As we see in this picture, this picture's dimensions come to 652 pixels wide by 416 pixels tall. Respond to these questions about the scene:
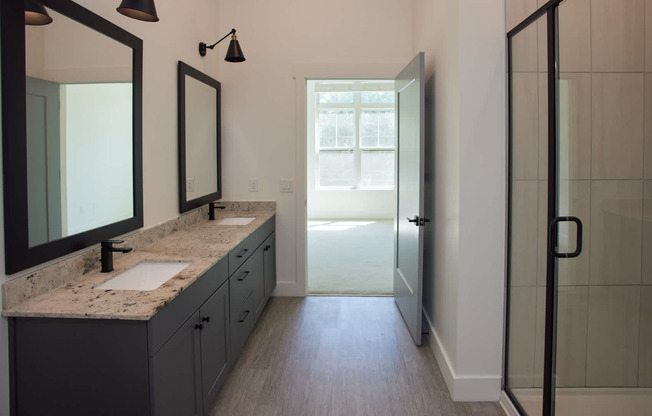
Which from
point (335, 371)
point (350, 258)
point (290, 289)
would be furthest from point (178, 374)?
point (350, 258)

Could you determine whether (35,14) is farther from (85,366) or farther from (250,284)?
(250,284)

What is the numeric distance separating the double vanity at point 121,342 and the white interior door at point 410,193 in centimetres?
145

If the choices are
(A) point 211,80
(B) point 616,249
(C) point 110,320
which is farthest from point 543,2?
(A) point 211,80

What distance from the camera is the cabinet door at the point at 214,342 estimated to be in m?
2.17

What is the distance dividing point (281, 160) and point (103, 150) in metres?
2.18

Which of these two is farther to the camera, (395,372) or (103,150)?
(395,372)

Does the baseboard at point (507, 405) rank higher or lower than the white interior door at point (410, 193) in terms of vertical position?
lower

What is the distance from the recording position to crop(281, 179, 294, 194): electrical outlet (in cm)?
427

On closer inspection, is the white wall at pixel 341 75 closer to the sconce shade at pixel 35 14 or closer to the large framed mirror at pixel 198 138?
the large framed mirror at pixel 198 138

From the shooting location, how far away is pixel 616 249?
1594mm

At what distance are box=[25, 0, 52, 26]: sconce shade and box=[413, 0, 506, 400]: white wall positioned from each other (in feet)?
5.97

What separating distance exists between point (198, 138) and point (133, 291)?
2008 millimetres

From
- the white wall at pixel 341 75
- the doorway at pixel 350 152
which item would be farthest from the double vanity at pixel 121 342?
the doorway at pixel 350 152

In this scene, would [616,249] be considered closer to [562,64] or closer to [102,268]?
[562,64]
